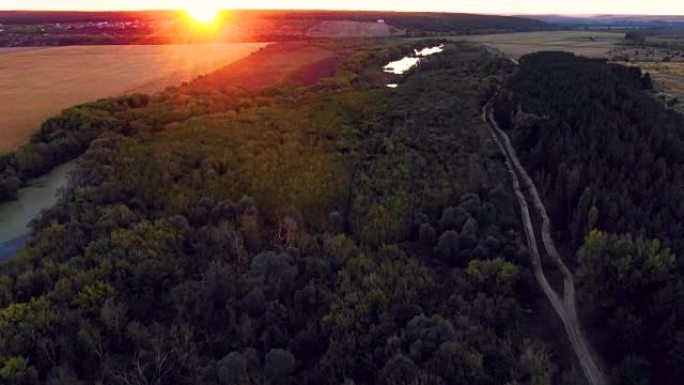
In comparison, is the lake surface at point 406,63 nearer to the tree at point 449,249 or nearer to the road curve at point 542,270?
the road curve at point 542,270

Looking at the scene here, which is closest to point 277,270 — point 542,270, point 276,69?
point 542,270

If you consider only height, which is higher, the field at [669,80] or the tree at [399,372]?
the field at [669,80]

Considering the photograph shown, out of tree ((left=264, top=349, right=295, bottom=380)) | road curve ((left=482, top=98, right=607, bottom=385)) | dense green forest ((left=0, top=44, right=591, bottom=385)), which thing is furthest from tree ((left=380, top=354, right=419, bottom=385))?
road curve ((left=482, top=98, right=607, bottom=385))

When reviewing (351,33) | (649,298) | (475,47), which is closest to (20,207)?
(649,298)

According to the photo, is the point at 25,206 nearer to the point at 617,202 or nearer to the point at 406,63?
the point at 617,202

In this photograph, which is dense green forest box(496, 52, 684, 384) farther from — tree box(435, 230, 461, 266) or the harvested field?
the harvested field

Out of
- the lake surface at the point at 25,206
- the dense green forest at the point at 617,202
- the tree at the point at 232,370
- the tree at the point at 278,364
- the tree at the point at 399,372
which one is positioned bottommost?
the lake surface at the point at 25,206

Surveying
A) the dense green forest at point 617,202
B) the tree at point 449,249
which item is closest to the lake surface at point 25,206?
the tree at point 449,249
